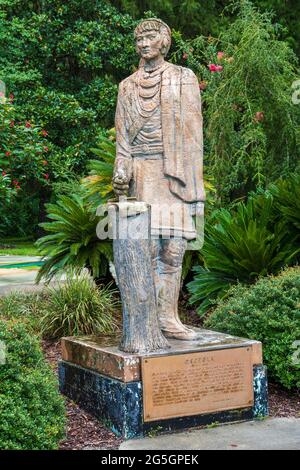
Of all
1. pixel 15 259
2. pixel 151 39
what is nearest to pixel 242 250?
pixel 151 39

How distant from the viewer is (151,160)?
6523mm

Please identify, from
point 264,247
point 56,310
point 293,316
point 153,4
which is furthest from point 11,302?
point 153,4

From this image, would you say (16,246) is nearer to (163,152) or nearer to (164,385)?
(163,152)

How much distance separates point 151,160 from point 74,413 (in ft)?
6.92

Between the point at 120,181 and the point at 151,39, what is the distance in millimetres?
1160

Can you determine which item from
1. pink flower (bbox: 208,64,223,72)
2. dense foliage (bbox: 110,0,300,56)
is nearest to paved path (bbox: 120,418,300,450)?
pink flower (bbox: 208,64,223,72)

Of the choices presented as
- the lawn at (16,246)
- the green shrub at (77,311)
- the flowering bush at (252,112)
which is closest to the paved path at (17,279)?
the green shrub at (77,311)

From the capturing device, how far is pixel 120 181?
255 inches

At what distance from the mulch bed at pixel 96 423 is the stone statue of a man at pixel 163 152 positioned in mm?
958

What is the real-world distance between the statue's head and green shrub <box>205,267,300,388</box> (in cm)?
242

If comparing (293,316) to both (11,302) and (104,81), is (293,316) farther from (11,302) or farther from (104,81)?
(104,81)

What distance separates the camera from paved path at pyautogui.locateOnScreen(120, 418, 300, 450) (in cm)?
563

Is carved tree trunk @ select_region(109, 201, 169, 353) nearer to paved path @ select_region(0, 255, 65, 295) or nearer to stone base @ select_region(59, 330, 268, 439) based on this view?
stone base @ select_region(59, 330, 268, 439)

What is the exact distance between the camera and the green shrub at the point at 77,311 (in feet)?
29.5
